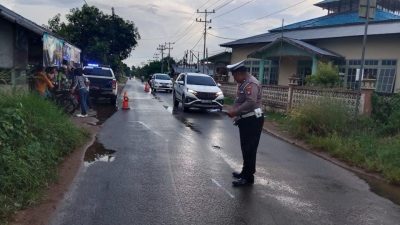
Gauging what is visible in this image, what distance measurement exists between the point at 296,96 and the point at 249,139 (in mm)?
11951

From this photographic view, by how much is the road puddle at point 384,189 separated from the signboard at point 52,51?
37.2 feet

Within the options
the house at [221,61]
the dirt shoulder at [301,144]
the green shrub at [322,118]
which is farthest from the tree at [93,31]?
the green shrub at [322,118]

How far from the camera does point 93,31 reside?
40.9 m

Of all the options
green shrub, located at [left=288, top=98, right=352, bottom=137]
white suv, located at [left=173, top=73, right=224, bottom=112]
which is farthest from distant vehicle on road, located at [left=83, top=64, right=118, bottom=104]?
green shrub, located at [left=288, top=98, right=352, bottom=137]

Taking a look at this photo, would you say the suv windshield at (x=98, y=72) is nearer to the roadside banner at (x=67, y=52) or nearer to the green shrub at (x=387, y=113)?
the roadside banner at (x=67, y=52)

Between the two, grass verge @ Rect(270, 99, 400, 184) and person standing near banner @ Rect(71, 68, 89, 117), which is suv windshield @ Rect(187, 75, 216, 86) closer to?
person standing near banner @ Rect(71, 68, 89, 117)

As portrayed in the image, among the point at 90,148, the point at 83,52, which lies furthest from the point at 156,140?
the point at 83,52

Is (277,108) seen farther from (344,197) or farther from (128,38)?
(128,38)

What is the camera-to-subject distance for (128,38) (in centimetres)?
4434

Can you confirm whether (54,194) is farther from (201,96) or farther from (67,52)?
(67,52)

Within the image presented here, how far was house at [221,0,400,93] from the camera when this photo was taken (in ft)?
78.4

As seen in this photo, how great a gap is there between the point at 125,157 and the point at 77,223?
390cm

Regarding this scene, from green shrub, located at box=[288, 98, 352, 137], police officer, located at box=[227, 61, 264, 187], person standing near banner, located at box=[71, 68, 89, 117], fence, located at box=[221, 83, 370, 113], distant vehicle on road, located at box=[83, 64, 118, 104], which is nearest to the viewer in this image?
police officer, located at box=[227, 61, 264, 187]

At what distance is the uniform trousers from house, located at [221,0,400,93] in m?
14.8
